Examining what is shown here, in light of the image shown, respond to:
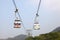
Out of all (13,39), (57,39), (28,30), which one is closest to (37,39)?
(57,39)

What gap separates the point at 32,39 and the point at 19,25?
46064 mm

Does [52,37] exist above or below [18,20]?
below

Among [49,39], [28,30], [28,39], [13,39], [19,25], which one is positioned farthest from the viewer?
[13,39]

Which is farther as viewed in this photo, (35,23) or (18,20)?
(35,23)

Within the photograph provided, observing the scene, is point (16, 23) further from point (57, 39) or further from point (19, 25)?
point (57, 39)

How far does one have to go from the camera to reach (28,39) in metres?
64.8

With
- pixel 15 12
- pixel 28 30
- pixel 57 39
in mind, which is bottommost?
pixel 57 39

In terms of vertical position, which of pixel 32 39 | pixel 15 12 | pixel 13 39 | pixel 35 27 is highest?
pixel 15 12

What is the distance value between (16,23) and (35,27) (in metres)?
4.46

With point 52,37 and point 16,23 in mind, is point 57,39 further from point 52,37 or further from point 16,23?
point 16,23

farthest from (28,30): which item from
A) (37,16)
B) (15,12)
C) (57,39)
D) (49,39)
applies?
(15,12)

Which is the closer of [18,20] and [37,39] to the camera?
[18,20]

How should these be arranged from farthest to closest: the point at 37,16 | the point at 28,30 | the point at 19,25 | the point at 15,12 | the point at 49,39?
the point at 49,39
the point at 28,30
the point at 37,16
the point at 19,25
the point at 15,12

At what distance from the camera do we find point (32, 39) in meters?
66.2
